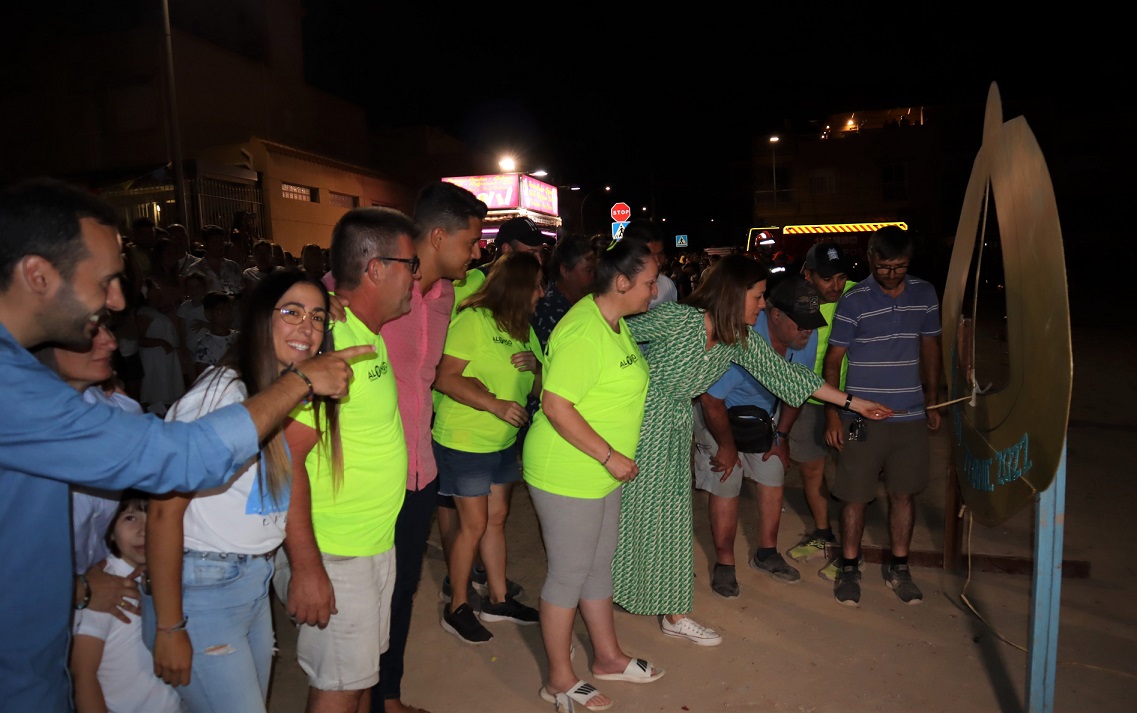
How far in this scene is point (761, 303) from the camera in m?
3.67

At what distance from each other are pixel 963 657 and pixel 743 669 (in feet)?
3.46

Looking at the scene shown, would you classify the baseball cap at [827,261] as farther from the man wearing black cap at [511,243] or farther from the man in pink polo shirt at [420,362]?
the man in pink polo shirt at [420,362]

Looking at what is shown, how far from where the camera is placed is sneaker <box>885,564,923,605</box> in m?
4.03

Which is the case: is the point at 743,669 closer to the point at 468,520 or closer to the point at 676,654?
the point at 676,654

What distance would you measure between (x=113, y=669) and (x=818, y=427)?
12.9 feet

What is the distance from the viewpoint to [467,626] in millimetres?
3754

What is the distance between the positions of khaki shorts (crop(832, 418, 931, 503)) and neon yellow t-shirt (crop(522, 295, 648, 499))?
1.68 meters

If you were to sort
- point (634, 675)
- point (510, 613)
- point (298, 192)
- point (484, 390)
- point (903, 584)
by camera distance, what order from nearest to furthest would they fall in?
point (634, 675), point (484, 390), point (510, 613), point (903, 584), point (298, 192)

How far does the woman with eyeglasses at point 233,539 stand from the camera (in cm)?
184

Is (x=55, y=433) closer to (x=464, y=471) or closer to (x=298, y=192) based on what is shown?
(x=464, y=471)

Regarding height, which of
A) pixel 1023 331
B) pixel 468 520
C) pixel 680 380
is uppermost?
pixel 1023 331

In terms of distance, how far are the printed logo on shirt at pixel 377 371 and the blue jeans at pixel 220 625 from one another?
0.59m

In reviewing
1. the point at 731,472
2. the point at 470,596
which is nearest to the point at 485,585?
the point at 470,596

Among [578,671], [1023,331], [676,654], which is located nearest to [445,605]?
[578,671]
